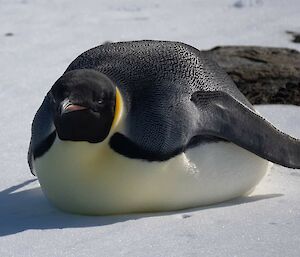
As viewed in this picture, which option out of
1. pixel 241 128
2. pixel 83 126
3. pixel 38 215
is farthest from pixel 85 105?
pixel 241 128

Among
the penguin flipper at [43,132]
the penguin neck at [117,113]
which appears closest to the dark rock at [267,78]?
the penguin flipper at [43,132]

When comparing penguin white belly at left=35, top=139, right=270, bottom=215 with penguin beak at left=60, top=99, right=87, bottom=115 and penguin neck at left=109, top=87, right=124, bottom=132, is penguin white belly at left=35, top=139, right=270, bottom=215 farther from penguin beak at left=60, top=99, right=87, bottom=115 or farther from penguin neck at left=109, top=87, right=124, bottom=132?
penguin beak at left=60, top=99, right=87, bottom=115

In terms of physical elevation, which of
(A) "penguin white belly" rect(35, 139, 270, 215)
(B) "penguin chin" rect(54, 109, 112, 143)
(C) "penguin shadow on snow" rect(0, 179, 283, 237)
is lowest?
(C) "penguin shadow on snow" rect(0, 179, 283, 237)

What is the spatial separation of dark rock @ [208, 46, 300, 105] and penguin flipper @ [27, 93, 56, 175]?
228 centimetres

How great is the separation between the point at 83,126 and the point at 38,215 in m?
0.57

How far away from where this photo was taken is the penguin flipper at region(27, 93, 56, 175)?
348cm

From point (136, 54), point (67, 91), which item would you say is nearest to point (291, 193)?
point (136, 54)

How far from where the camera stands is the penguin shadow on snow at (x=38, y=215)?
11.2ft

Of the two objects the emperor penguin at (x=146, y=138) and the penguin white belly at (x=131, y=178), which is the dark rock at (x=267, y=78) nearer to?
the emperor penguin at (x=146, y=138)

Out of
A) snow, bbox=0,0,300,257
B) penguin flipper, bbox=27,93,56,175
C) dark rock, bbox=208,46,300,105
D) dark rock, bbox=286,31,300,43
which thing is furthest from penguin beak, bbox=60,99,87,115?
dark rock, bbox=286,31,300,43

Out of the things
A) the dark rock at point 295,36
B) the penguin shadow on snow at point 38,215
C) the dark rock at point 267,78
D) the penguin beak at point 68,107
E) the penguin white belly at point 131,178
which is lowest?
the dark rock at point 295,36

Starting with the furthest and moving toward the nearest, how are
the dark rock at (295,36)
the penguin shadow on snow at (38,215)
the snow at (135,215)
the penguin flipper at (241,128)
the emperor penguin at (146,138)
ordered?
1. the dark rock at (295,36)
2. the penguin flipper at (241,128)
3. the penguin shadow on snow at (38,215)
4. the emperor penguin at (146,138)
5. the snow at (135,215)

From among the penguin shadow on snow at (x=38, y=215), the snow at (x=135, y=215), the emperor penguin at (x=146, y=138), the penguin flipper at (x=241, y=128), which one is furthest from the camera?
the penguin flipper at (x=241, y=128)

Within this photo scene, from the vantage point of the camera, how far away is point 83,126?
10.6 ft
